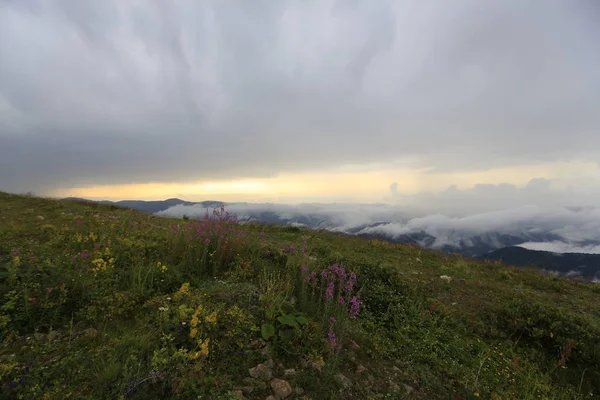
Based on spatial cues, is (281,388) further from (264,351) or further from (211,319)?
(211,319)

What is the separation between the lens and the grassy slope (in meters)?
2.67

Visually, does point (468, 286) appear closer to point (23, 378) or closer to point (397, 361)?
point (397, 361)

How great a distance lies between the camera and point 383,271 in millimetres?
6496

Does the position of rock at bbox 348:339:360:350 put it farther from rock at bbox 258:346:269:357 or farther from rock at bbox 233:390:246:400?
rock at bbox 233:390:246:400

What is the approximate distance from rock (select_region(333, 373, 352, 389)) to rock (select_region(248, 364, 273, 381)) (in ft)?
2.44

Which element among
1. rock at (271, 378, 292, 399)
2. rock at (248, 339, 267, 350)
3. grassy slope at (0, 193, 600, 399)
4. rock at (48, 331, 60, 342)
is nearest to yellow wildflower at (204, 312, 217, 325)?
grassy slope at (0, 193, 600, 399)

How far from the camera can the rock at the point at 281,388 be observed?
276 centimetres

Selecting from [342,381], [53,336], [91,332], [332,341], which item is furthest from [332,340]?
[53,336]

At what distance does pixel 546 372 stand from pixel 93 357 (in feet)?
19.9

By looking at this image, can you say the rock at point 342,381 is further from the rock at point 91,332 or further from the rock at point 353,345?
the rock at point 91,332

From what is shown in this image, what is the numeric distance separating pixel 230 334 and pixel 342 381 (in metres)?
1.40

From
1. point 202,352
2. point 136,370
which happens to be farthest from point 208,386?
point 136,370

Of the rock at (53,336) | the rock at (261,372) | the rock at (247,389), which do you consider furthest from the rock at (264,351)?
the rock at (53,336)

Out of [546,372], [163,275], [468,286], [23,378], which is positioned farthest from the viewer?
[468,286]
